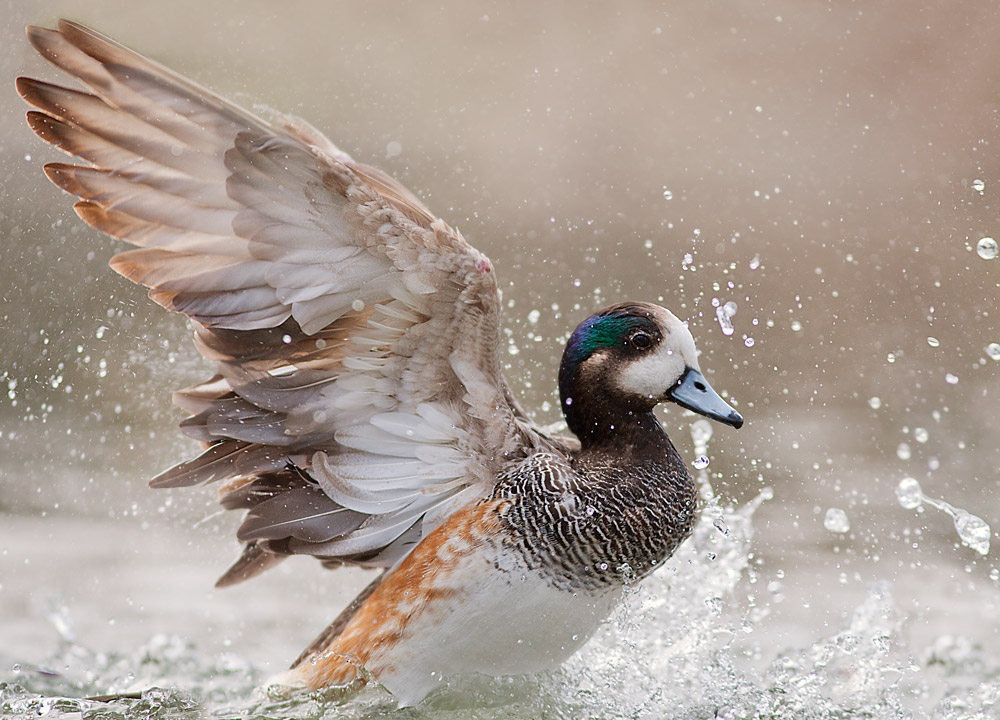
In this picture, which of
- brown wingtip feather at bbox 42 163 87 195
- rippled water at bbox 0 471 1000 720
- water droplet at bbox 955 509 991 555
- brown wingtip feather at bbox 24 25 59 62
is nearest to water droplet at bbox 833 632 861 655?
rippled water at bbox 0 471 1000 720

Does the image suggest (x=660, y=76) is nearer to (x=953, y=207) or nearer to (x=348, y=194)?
(x=953, y=207)

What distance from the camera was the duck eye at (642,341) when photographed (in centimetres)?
363

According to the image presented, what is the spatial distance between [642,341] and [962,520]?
2.61m

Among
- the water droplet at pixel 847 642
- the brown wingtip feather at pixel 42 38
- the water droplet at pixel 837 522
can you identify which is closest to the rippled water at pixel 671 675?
the water droplet at pixel 847 642

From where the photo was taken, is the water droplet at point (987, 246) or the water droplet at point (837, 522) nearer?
the water droplet at point (987, 246)

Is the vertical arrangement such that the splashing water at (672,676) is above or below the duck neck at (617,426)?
below

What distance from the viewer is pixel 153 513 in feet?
18.4

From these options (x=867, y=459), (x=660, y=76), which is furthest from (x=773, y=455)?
(x=660, y=76)

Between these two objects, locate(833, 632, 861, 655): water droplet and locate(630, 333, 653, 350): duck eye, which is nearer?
locate(630, 333, 653, 350): duck eye

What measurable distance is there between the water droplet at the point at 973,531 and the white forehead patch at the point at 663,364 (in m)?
2.34

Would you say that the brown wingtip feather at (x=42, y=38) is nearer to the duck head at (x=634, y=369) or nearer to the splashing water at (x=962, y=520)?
the duck head at (x=634, y=369)

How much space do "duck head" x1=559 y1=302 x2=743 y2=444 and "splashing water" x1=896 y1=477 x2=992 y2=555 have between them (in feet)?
6.57

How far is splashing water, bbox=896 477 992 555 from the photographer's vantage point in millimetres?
5281

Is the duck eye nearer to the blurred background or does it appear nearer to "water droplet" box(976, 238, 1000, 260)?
the blurred background
